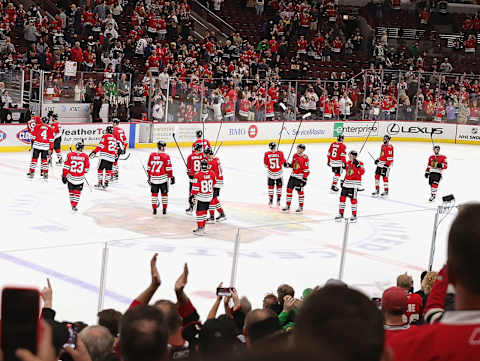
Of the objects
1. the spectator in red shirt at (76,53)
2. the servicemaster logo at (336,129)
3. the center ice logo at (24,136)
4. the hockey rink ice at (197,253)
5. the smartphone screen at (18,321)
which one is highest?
the spectator in red shirt at (76,53)

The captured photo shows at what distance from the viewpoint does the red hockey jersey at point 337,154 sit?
18.3 meters

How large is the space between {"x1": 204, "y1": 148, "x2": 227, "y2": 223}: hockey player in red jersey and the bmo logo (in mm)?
11444

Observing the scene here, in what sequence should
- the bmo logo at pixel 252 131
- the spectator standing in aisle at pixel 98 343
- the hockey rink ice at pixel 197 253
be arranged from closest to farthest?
the spectator standing in aisle at pixel 98 343, the hockey rink ice at pixel 197 253, the bmo logo at pixel 252 131

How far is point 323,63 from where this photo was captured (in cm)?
3306

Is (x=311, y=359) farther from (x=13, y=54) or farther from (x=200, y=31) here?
(x=200, y=31)

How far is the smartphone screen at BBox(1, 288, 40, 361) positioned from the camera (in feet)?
6.68

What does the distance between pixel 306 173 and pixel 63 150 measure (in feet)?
28.5

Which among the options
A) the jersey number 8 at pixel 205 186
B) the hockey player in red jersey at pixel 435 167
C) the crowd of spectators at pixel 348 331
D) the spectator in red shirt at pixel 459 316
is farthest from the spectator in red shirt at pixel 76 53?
the spectator in red shirt at pixel 459 316

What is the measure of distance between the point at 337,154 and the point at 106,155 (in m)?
5.18

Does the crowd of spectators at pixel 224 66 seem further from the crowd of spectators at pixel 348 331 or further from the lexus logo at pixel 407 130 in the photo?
the crowd of spectators at pixel 348 331

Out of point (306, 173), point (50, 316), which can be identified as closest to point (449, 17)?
point (306, 173)

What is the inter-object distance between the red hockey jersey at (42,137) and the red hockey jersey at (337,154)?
621cm

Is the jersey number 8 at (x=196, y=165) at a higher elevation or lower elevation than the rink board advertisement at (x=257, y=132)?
lower

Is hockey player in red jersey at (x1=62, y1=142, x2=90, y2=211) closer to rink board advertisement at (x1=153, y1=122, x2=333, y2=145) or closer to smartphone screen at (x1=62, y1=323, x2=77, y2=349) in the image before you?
rink board advertisement at (x1=153, y1=122, x2=333, y2=145)
